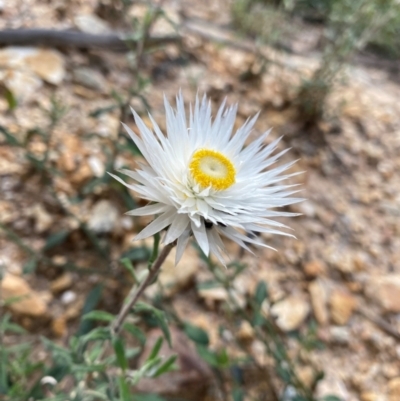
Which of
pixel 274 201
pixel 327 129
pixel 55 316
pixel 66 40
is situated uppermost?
pixel 66 40

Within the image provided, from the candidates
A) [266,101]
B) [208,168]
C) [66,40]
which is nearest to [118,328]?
[208,168]

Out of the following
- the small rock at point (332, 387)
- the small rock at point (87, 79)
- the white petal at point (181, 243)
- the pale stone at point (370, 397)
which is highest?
the small rock at point (87, 79)

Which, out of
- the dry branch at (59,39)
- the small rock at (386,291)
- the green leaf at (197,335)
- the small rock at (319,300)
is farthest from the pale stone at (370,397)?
the dry branch at (59,39)

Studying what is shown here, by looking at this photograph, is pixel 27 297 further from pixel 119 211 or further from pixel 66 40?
pixel 66 40

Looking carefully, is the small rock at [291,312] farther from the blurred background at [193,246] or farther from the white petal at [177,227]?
the white petal at [177,227]

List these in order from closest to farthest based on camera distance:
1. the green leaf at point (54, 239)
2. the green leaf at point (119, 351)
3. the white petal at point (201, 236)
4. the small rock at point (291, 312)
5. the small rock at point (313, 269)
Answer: the white petal at point (201, 236) → the green leaf at point (119, 351) → the green leaf at point (54, 239) → the small rock at point (291, 312) → the small rock at point (313, 269)

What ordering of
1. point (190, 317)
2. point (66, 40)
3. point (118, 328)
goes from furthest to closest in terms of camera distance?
point (66, 40) < point (190, 317) < point (118, 328)
